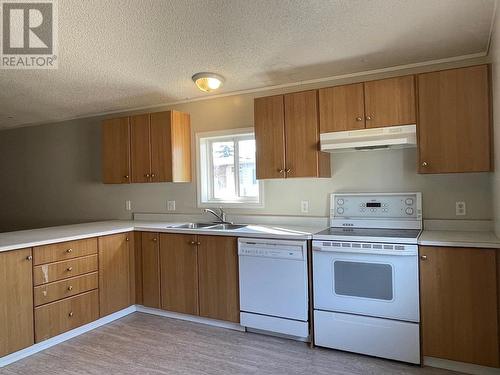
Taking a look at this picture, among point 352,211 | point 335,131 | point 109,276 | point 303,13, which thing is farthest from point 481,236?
point 109,276

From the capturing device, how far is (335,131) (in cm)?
290

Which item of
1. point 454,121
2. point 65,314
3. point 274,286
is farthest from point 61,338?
point 454,121

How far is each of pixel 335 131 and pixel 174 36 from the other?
141 centimetres

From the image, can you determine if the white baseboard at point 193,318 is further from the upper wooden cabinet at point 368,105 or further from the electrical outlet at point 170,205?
the upper wooden cabinet at point 368,105

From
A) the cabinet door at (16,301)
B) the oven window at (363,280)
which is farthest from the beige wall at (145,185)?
the cabinet door at (16,301)

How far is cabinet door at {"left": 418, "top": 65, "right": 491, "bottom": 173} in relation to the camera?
2436mm

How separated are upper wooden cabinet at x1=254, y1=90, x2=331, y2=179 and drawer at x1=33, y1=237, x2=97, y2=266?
5.34 ft

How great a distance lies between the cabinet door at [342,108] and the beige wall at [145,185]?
386mm

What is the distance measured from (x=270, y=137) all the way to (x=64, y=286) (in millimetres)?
2144

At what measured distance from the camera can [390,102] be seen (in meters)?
2.71

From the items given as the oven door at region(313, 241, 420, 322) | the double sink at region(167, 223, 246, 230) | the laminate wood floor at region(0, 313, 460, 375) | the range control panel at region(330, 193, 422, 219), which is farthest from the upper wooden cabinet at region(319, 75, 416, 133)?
the laminate wood floor at region(0, 313, 460, 375)

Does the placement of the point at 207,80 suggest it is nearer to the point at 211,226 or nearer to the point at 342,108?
the point at 342,108

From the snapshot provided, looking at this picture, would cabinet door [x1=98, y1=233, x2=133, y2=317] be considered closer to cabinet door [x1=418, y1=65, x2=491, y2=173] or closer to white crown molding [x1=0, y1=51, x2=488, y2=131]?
white crown molding [x1=0, y1=51, x2=488, y2=131]

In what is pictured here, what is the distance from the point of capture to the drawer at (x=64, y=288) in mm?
2809
